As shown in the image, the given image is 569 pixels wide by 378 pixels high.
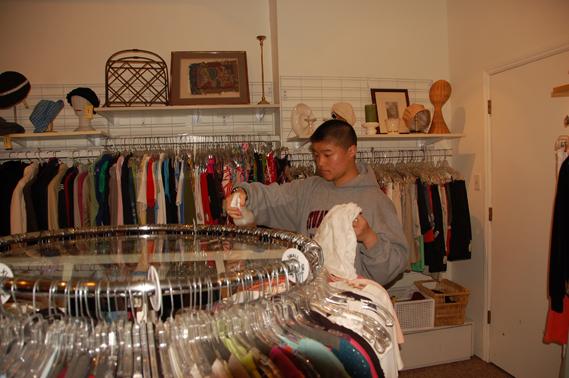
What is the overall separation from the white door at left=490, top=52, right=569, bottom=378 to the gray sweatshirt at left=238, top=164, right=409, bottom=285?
4.68 ft

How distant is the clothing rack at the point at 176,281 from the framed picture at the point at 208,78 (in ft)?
6.60

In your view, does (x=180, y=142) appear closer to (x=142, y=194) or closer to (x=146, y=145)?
(x=146, y=145)

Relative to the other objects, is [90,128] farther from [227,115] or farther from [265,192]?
[265,192]

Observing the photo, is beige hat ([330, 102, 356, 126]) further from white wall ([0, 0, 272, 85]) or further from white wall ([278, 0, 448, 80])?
white wall ([0, 0, 272, 85])

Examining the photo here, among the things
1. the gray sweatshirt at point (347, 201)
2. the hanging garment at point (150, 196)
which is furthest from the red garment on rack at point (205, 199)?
the gray sweatshirt at point (347, 201)

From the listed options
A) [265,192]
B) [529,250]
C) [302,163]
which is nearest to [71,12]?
[302,163]

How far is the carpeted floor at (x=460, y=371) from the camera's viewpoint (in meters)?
2.88

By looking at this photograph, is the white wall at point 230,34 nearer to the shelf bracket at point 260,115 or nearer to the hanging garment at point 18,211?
the shelf bracket at point 260,115

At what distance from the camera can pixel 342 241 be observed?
1119 mm

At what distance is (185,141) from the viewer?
10.9 ft

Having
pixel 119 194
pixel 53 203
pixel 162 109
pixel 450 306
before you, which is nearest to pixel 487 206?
pixel 450 306

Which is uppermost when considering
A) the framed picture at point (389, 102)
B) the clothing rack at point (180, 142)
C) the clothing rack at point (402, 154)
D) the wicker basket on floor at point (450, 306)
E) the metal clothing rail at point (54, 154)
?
the framed picture at point (389, 102)

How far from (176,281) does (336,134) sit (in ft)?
4.49

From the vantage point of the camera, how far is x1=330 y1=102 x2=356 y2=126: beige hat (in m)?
3.12
